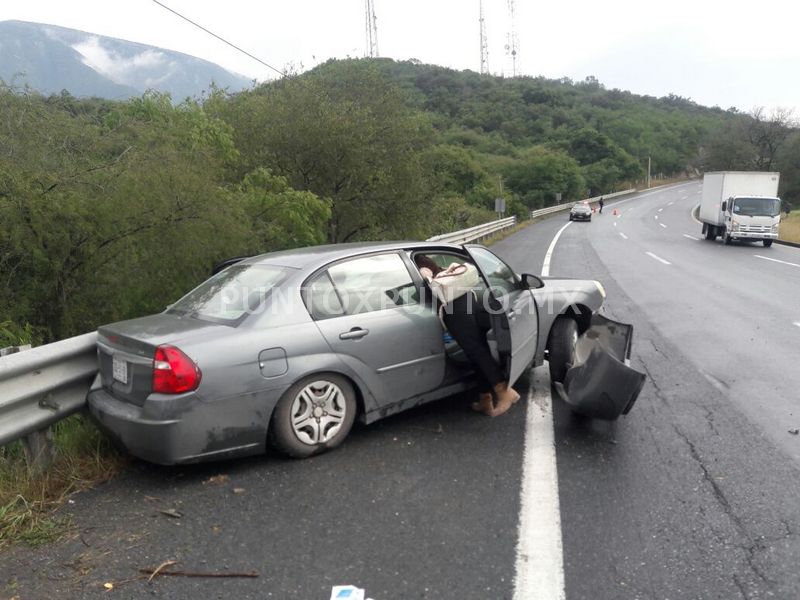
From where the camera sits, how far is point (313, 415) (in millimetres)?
4129

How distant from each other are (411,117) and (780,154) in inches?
2884

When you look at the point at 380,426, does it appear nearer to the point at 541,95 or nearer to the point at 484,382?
the point at 484,382

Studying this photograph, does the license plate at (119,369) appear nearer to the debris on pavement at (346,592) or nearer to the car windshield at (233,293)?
the car windshield at (233,293)

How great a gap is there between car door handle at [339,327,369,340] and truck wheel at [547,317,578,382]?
204cm

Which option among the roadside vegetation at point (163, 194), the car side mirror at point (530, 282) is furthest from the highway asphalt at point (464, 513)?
the car side mirror at point (530, 282)

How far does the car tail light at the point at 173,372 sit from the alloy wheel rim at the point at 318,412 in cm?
67

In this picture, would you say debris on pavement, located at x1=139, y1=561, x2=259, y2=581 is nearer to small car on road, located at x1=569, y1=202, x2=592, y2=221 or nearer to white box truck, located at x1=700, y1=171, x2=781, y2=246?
white box truck, located at x1=700, y1=171, x2=781, y2=246

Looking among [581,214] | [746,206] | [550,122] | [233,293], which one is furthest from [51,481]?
[550,122]

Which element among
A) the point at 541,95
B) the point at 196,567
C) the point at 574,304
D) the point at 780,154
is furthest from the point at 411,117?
the point at 541,95

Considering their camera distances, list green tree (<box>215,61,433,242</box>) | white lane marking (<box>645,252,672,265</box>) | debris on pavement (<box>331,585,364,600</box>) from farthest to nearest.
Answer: white lane marking (<box>645,252,672,265</box>)
green tree (<box>215,61,433,242</box>)
debris on pavement (<box>331,585,364,600</box>)

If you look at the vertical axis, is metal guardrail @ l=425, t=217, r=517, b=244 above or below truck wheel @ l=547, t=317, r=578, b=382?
below

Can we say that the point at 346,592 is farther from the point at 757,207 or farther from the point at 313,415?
the point at 757,207

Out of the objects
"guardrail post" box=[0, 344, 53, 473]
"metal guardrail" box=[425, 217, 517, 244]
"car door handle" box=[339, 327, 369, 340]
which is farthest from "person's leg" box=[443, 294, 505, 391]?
"metal guardrail" box=[425, 217, 517, 244]

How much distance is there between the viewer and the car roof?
4539mm
